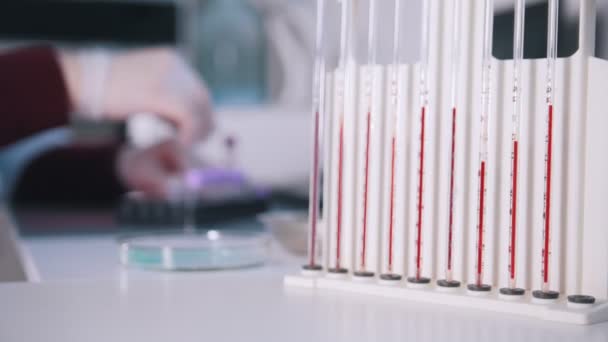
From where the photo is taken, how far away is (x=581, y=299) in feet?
1.56

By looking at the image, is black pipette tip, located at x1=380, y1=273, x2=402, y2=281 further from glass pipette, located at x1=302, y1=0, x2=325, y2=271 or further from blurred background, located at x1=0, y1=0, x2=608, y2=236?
blurred background, located at x1=0, y1=0, x2=608, y2=236

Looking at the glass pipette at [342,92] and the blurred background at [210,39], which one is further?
the blurred background at [210,39]

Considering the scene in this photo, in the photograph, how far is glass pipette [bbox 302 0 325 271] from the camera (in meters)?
0.58

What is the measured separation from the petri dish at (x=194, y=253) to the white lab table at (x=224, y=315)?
2 cm

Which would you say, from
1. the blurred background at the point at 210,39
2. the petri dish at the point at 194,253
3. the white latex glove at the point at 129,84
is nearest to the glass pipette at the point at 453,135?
the petri dish at the point at 194,253

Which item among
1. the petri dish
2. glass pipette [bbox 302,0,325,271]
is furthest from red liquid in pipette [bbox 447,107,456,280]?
the petri dish

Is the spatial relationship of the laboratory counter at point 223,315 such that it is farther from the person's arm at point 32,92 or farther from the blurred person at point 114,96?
the person's arm at point 32,92

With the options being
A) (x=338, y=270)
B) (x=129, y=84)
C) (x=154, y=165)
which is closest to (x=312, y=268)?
(x=338, y=270)

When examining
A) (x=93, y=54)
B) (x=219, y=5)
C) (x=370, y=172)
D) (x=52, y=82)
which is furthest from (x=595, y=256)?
(x=219, y=5)

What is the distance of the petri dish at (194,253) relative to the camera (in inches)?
25.6

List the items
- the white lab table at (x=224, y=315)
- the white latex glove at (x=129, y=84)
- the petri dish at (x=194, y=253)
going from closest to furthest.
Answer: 1. the white lab table at (x=224, y=315)
2. the petri dish at (x=194, y=253)
3. the white latex glove at (x=129, y=84)

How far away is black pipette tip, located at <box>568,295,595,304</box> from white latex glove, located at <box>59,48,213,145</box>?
0.98 metres

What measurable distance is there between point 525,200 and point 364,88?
152mm

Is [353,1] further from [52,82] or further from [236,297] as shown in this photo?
[52,82]
